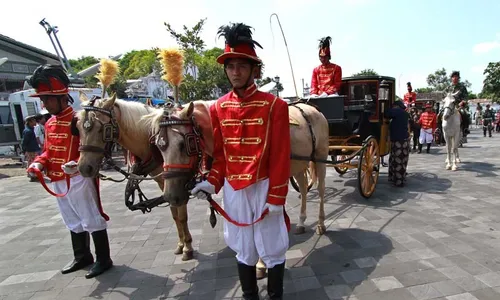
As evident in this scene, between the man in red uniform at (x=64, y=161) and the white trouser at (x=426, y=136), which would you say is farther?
the white trouser at (x=426, y=136)

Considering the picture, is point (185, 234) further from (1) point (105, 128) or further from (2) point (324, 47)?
(2) point (324, 47)

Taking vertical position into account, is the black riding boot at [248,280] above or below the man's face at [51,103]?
below

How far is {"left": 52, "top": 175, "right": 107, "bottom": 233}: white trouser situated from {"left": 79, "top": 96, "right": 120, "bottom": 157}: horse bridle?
48cm

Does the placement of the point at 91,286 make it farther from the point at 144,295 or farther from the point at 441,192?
the point at 441,192

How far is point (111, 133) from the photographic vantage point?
296cm

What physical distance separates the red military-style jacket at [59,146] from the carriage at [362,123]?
3.46m

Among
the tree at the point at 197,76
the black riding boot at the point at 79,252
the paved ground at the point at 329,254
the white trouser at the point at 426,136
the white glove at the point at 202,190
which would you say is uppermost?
the tree at the point at 197,76

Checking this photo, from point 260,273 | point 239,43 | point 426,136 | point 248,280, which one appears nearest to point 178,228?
point 260,273

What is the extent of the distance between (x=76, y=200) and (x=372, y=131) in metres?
5.22

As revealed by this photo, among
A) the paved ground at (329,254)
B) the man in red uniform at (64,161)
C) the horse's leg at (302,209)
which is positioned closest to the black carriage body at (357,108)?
the paved ground at (329,254)

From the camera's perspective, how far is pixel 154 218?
5.21m

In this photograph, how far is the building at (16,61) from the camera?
19.0 m

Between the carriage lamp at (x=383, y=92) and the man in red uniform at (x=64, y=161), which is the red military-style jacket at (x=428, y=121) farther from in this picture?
the man in red uniform at (x=64, y=161)

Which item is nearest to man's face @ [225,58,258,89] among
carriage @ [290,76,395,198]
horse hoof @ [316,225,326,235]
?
horse hoof @ [316,225,326,235]
